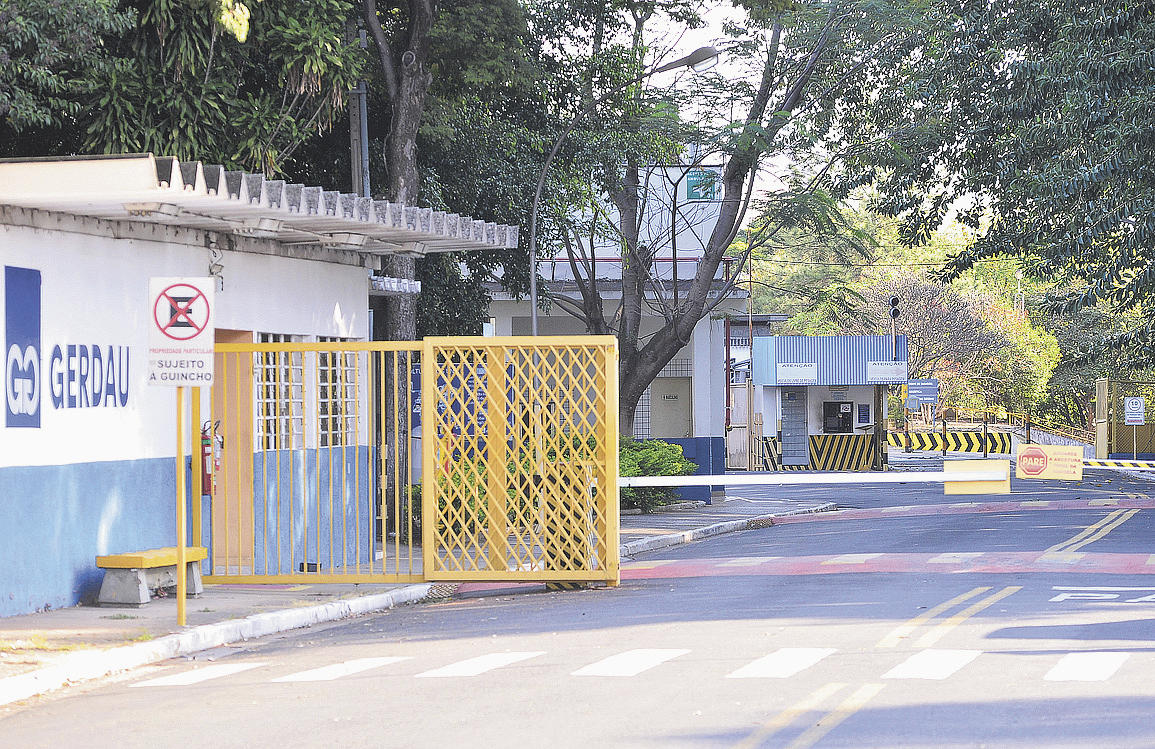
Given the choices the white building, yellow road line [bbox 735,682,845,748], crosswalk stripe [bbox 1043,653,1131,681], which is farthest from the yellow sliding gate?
yellow road line [bbox 735,682,845,748]

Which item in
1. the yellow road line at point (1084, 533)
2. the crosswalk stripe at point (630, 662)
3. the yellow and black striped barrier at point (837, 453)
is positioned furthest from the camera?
the yellow and black striped barrier at point (837, 453)

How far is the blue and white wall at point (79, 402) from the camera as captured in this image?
13039 mm

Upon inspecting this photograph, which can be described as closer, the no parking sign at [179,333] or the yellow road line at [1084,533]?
the no parking sign at [179,333]

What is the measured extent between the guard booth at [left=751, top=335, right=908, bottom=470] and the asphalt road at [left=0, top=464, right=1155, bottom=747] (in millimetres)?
35355

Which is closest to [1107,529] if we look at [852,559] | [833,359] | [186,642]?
[852,559]

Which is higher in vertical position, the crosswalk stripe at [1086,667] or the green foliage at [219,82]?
the green foliage at [219,82]

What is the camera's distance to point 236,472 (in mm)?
16234

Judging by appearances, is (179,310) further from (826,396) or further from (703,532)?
(826,396)

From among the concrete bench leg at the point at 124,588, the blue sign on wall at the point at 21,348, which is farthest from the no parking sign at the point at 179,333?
the concrete bench leg at the point at 124,588

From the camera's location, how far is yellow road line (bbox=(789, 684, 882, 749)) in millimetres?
7773

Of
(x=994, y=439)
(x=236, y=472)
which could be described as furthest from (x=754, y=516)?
(x=994, y=439)

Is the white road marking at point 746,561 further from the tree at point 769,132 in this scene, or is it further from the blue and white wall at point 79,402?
the tree at point 769,132

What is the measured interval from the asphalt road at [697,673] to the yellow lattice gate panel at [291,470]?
5.23 ft

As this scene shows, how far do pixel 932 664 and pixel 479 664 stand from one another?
3074 millimetres
